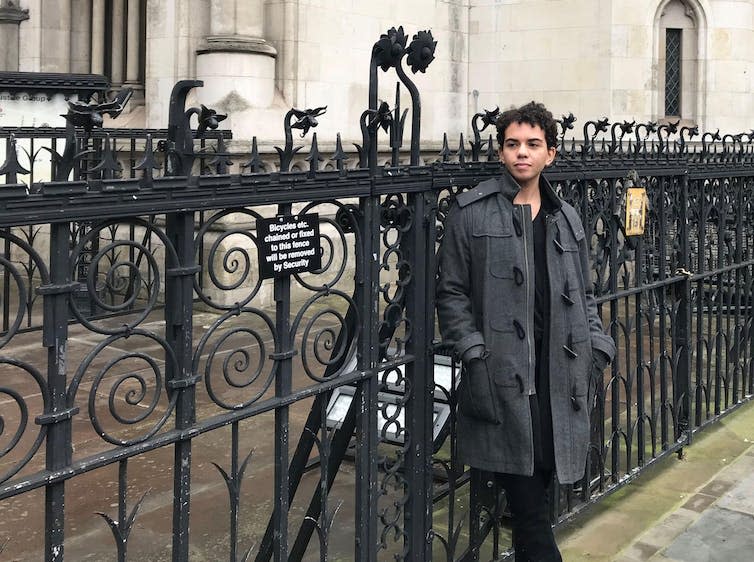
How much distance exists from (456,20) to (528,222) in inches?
459

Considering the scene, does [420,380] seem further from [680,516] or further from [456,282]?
[680,516]

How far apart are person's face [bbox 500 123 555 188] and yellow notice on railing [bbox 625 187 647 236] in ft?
6.00

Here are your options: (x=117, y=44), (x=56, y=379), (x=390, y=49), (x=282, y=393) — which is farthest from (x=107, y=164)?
(x=117, y=44)

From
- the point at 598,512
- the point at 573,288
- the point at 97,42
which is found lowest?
the point at 598,512

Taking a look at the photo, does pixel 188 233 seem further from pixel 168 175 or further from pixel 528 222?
pixel 528 222

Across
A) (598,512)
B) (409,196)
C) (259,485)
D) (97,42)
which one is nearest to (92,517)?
(259,485)

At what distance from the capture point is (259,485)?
17.7ft

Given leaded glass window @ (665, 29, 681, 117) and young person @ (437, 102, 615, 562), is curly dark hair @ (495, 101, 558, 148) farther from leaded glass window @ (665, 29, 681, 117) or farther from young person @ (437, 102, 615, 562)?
leaded glass window @ (665, 29, 681, 117)

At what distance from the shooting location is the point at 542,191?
12.7 feet

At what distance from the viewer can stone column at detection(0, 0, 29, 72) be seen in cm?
1372

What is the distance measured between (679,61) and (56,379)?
1330 centimetres

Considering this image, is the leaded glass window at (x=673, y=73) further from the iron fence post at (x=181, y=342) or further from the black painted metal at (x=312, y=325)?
the iron fence post at (x=181, y=342)

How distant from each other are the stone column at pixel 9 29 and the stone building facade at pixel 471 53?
2 cm

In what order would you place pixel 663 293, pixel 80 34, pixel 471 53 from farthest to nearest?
1. pixel 471 53
2. pixel 80 34
3. pixel 663 293
